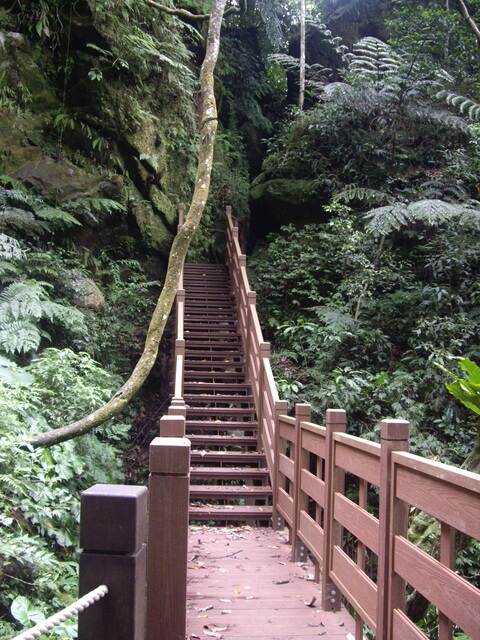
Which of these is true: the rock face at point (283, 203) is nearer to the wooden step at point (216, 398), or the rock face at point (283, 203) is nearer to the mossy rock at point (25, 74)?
the mossy rock at point (25, 74)

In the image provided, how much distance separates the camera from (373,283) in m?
9.65

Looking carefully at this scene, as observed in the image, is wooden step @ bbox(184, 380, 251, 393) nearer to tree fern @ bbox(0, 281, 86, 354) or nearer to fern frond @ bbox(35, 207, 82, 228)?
tree fern @ bbox(0, 281, 86, 354)

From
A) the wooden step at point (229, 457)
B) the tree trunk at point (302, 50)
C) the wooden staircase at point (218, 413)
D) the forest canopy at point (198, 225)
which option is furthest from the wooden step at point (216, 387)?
the tree trunk at point (302, 50)

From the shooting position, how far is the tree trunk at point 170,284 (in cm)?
467

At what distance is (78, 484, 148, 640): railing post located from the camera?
131cm

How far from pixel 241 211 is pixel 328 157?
245 centimetres

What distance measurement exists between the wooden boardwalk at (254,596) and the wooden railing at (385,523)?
0.19m

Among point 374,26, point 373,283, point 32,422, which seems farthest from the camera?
point 374,26

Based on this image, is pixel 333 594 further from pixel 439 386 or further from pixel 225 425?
pixel 439 386

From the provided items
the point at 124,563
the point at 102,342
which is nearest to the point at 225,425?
the point at 102,342

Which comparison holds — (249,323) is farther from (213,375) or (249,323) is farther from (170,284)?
(170,284)

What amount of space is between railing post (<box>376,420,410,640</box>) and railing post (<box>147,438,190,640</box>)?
2.84 ft

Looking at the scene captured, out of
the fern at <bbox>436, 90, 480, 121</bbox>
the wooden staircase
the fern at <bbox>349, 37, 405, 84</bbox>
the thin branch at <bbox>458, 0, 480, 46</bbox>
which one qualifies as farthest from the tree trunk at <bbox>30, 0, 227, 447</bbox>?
the fern at <bbox>349, 37, 405, 84</bbox>

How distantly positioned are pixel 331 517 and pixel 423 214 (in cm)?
644
